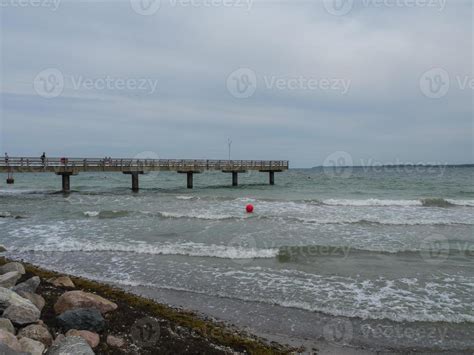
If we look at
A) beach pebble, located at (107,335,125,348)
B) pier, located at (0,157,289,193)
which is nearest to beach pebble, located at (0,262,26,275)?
beach pebble, located at (107,335,125,348)

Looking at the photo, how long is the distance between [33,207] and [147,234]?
1390 centimetres

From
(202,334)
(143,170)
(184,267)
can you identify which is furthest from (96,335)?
(143,170)

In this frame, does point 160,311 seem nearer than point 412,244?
Yes

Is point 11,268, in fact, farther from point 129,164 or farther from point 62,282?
point 129,164

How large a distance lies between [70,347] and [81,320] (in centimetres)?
112

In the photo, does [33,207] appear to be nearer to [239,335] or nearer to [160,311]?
[160,311]

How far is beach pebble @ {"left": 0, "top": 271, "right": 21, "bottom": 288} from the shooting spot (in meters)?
7.26

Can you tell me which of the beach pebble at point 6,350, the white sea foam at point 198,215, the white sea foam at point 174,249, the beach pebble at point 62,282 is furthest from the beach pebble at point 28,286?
the white sea foam at point 198,215

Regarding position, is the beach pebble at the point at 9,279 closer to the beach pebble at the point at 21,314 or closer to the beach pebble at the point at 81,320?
the beach pebble at the point at 21,314

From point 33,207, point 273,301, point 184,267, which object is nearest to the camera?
point 273,301

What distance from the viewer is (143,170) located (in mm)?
39812

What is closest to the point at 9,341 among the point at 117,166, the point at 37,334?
the point at 37,334

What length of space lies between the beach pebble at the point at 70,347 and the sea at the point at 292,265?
2868 millimetres

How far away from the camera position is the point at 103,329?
5906mm
